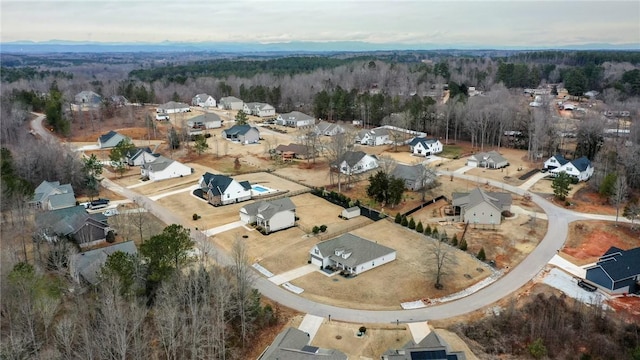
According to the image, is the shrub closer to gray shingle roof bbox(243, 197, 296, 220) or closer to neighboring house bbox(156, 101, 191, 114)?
gray shingle roof bbox(243, 197, 296, 220)

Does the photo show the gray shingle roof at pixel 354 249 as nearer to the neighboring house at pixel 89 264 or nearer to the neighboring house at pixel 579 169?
the neighboring house at pixel 89 264

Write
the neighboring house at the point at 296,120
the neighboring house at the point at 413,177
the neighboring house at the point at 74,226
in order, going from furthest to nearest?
the neighboring house at the point at 296,120 → the neighboring house at the point at 413,177 → the neighboring house at the point at 74,226

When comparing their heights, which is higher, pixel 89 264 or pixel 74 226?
pixel 74 226

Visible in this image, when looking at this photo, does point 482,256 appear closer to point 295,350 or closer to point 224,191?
point 295,350

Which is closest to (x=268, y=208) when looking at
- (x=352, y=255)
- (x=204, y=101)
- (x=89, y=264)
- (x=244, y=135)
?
(x=352, y=255)

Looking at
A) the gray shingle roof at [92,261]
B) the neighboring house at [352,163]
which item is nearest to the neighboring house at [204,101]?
the neighboring house at [352,163]

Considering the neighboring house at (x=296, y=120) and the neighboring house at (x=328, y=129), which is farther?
the neighboring house at (x=296, y=120)
